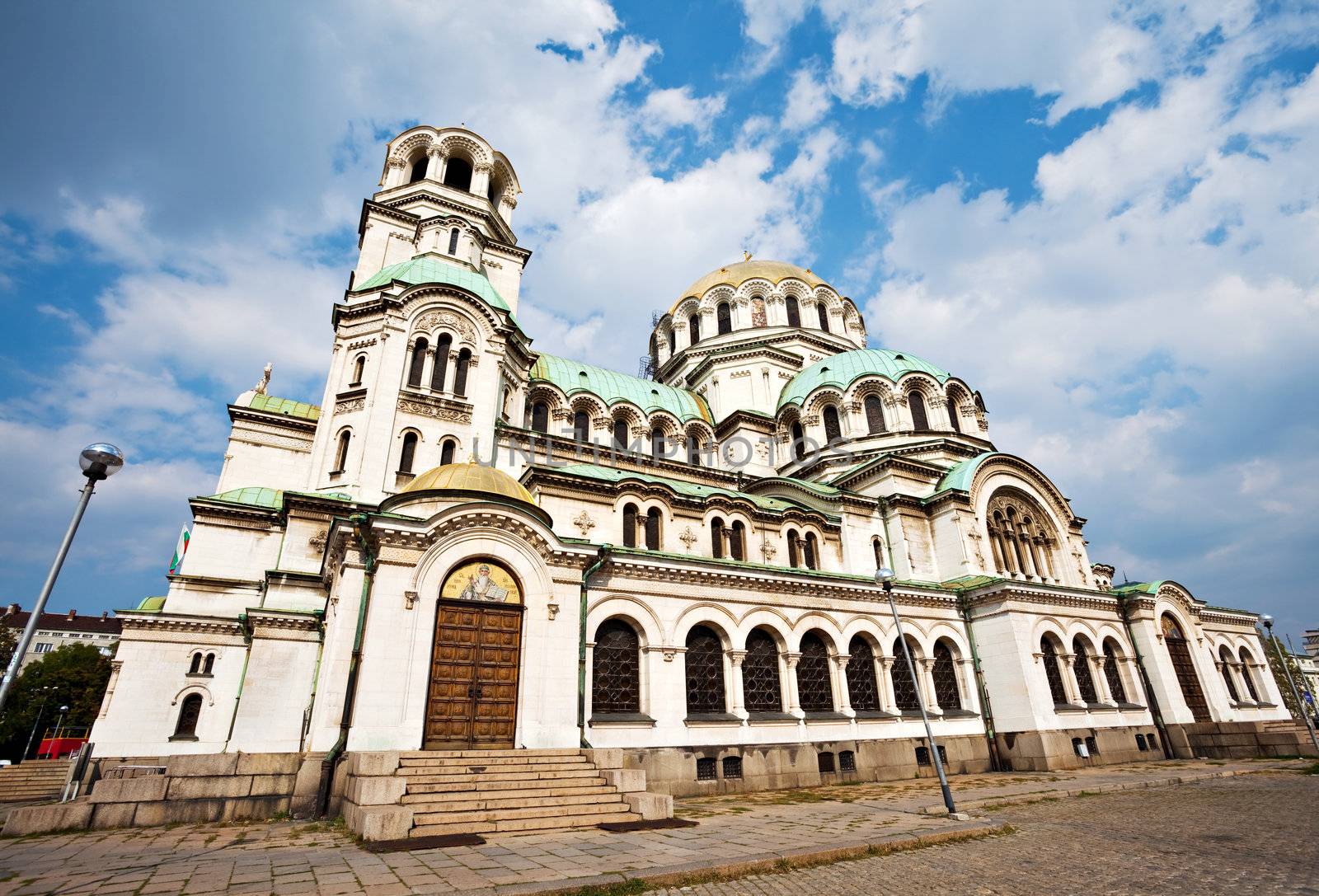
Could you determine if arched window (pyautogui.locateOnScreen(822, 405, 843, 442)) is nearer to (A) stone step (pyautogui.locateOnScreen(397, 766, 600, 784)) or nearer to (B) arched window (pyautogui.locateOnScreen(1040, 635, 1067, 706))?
(B) arched window (pyautogui.locateOnScreen(1040, 635, 1067, 706))

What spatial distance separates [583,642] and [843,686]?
30.1 ft

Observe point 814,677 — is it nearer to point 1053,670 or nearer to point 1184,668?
point 1053,670

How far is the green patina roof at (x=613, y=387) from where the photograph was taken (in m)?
31.1

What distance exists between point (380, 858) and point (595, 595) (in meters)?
9.04

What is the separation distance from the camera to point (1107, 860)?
8625mm

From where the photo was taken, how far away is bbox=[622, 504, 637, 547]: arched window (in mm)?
23125

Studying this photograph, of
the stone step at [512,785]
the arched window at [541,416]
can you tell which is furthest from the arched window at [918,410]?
the stone step at [512,785]

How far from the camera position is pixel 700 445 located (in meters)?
33.5

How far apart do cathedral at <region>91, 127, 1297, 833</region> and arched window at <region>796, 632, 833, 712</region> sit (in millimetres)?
86

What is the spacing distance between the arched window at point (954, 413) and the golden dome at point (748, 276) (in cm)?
1291

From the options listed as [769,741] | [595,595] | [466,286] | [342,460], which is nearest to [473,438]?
[342,460]

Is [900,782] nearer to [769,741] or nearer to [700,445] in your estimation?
[769,741]

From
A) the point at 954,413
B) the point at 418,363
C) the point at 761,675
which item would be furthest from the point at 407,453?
the point at 954,413

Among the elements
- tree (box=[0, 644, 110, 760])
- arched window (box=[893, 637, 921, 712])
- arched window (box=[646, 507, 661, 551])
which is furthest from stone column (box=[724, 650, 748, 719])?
tree (box=[0, 644, 110, 760])
